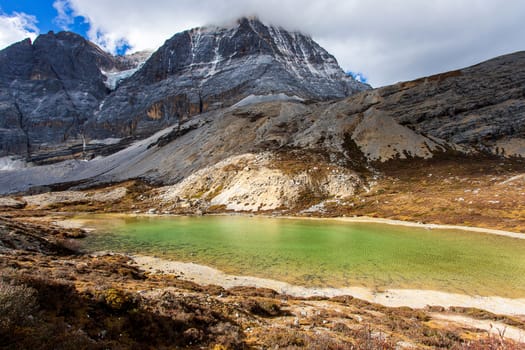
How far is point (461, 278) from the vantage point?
21391 millimetres

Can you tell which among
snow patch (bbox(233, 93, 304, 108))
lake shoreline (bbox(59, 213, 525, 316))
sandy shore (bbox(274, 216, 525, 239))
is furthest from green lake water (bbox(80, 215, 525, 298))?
snow patch (bbox(233, 93, 304, 108))

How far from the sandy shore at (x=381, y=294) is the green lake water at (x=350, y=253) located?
0.99m

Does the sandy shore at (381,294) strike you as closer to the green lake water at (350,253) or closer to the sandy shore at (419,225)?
the green lake water at (350,253)

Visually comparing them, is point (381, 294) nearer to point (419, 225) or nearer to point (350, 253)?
point (350, 253)

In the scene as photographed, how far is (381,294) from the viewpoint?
740 inches

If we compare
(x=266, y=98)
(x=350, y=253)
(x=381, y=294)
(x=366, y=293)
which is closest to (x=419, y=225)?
(x=350, y=253)

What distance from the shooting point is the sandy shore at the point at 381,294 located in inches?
671

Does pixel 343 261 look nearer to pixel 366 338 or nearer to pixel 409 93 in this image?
pixel 366 338

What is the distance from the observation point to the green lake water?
2120 centimetres

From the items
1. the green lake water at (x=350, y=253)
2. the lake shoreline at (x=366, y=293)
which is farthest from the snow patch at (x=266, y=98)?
the lake shoreline at (x=366, y=293)

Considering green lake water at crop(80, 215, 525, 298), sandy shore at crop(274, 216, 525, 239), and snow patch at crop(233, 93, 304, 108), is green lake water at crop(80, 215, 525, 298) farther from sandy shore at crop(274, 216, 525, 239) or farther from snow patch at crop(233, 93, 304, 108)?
snow patch at crop(233, 93, 304, 108)

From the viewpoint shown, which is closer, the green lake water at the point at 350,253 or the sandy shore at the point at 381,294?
the sandy shore at the point at 381,294

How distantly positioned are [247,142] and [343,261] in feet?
295

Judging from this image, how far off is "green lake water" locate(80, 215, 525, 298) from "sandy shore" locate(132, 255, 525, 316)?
3.26ft
